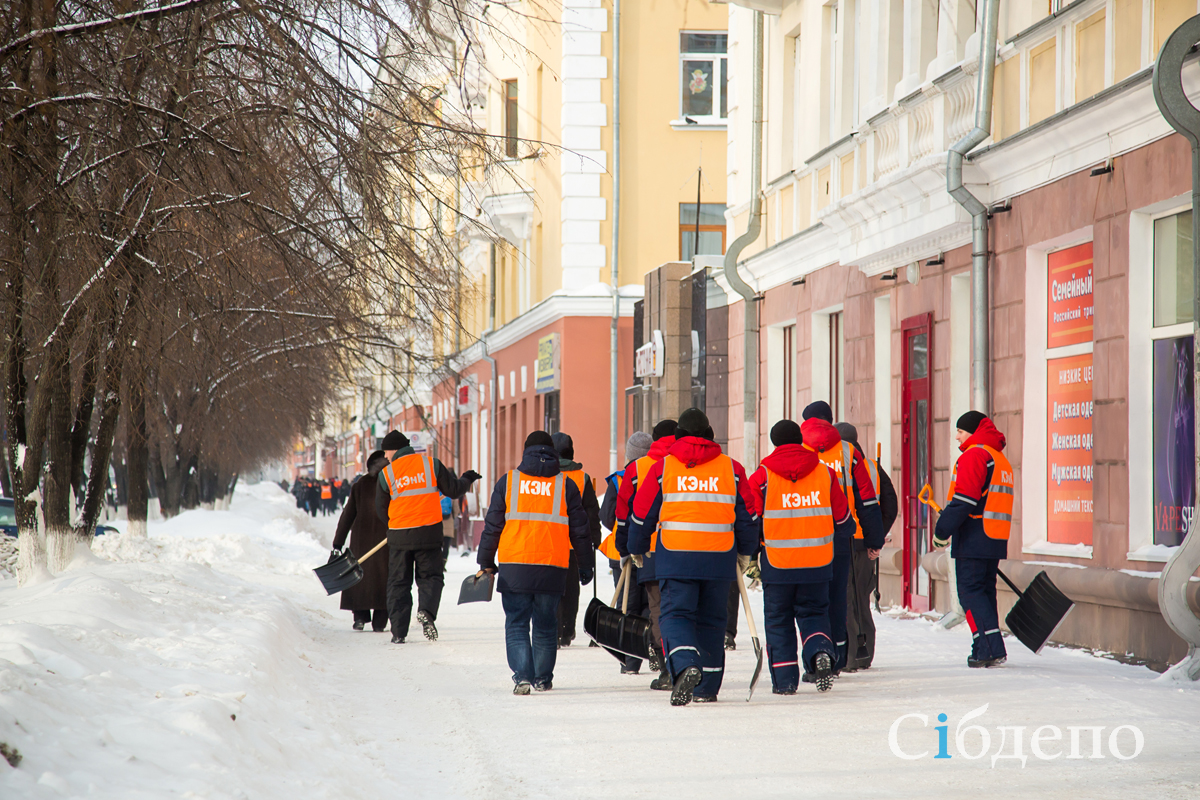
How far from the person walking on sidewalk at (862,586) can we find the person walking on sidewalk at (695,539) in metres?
1.46

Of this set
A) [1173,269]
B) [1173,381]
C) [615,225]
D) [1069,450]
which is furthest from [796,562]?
[615,225]

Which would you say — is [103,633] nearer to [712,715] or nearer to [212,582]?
[712,715]

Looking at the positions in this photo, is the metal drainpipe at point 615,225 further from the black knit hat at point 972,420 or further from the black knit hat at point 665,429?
the black knit hat at point 972,420

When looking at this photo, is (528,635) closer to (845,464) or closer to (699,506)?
(699,506)

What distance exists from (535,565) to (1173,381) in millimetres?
4937

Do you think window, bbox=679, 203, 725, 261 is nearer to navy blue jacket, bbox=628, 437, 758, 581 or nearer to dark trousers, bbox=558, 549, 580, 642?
dark trousers, bbox=558, 549, 580, 642

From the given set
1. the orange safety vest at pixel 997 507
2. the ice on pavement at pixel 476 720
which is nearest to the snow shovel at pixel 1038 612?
the ice on pavement at pixel 476 720

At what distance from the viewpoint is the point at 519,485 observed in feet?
30.7

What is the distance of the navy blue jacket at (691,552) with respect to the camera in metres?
8.57

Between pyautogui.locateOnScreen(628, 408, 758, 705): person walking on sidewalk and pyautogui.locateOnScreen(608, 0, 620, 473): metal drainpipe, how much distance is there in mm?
20688

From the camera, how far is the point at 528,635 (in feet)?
30.3

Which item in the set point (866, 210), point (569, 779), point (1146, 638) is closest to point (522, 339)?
point (866, 210)

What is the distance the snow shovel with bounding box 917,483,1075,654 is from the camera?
32.1 feet

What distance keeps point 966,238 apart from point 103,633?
356 inches
